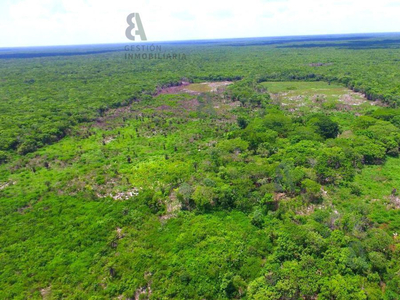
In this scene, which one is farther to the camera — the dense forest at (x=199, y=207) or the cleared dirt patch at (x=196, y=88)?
the cleared dirt patch at (x=196, y=88)

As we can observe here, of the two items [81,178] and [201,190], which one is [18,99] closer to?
[81,178]

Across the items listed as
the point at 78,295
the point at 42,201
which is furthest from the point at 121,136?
the point at 78,295

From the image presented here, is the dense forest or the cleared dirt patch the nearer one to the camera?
the dense forest

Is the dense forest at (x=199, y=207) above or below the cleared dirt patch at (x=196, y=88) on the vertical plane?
below

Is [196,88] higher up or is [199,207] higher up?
[196,88]

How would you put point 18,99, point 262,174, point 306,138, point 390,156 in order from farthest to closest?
point 18,99
point 306,138
point 390,156
point 262,174

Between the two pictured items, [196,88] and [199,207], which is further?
[196,88]

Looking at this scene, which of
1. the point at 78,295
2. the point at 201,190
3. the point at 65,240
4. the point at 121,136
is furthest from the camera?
the point at 121,136

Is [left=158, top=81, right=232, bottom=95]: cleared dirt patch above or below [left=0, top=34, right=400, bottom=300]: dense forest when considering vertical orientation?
above
